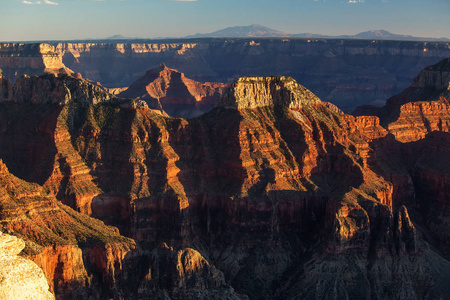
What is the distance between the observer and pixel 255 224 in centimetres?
9906

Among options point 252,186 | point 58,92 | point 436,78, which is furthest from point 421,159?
point 58,92

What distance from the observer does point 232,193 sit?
101 m

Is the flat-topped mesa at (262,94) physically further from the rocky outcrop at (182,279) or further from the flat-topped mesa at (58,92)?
the rocky outcrop at (182,279)

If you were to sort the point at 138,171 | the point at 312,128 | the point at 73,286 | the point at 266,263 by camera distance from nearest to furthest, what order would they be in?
the point at 73,286 < the point at 266,263 < the point at 138,171 < the point at 312,128

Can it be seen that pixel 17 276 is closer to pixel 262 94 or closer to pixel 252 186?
pixel 252 186

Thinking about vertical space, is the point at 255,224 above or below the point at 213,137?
below

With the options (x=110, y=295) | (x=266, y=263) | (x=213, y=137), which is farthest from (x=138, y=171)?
(x=110, y=295)

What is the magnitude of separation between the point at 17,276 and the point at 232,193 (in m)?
45.9

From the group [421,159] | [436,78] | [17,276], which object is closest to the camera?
[17,276]

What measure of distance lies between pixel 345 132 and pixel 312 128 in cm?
518

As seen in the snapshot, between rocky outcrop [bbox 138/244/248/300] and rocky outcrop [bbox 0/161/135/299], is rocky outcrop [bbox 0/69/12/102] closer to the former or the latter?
rocky outcrop [bbox 0/161/135/299]

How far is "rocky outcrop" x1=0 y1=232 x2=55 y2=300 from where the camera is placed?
5709 cm

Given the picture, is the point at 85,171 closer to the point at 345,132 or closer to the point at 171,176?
the point at 171,176

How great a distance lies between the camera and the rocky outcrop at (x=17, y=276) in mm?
57094
